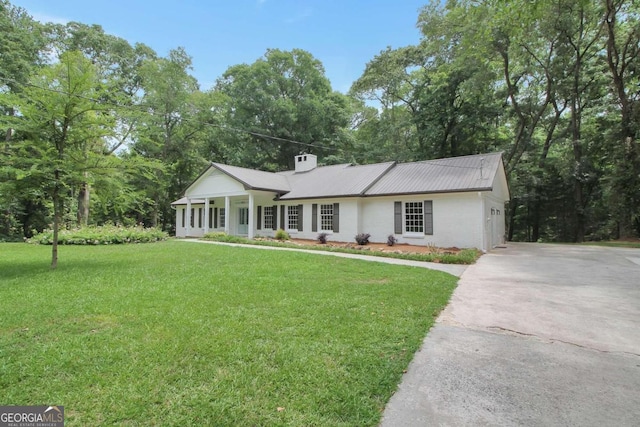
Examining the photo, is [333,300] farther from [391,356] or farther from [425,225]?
[425,225]

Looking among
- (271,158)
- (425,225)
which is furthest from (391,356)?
→ (271,158)

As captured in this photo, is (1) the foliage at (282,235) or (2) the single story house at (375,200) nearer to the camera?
(2) the single story house at (375,200)

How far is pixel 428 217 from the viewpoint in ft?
49.3

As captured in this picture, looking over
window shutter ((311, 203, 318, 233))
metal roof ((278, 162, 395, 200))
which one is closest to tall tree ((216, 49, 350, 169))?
metal roof ((278, 162, 395, 200))

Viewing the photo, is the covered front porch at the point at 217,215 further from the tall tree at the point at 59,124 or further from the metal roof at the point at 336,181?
the tall tree at the point at 59,124

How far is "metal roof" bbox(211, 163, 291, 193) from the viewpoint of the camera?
1923 cm

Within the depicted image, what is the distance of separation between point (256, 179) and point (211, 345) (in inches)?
692

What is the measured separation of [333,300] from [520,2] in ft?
20.4

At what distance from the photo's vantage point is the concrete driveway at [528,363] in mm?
2592

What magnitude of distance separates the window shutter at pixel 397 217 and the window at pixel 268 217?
843 centimetres

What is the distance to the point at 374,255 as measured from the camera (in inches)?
485

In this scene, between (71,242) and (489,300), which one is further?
(71,242)

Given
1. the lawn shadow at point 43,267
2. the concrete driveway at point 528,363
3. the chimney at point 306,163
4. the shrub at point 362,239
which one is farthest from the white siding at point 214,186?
the concrete driveway at point 528,363

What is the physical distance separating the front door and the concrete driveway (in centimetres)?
1792
